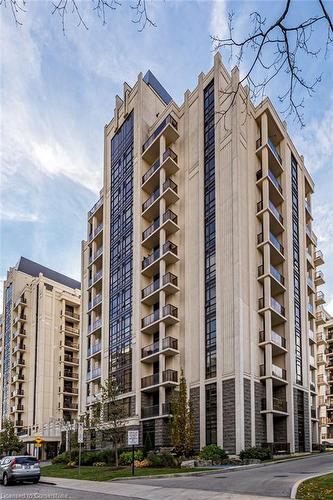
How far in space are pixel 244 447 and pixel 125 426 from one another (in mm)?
11726

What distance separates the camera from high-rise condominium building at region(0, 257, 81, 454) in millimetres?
75125

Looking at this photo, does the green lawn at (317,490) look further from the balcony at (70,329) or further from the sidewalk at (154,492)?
the balcony at (70,329)

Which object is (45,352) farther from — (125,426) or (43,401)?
(125,426)

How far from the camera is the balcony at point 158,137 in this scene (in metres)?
46.2

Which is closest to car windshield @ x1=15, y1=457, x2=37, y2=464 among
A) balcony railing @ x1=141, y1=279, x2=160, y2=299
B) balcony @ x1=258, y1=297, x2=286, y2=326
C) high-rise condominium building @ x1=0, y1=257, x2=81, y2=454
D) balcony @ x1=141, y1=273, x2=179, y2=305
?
balcony @ x1=141, y1=273, x2=179, y2=305

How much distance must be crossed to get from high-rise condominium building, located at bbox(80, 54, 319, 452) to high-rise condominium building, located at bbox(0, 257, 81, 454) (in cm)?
2441

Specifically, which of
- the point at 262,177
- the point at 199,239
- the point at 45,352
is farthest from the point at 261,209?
the point at 45,352

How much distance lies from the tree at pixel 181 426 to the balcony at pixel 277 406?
6.89m

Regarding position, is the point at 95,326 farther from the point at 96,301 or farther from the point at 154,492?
the point at 154,492

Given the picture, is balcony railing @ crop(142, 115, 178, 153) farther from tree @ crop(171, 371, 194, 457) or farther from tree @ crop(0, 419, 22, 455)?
tree @ crop(0, 419, 22, 455)

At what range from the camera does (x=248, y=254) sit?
129ft

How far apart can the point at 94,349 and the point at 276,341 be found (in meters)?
20.0

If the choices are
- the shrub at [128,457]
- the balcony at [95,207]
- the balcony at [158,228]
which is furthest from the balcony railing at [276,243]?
the balcony at [95,207]

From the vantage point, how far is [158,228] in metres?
44.0
